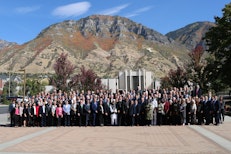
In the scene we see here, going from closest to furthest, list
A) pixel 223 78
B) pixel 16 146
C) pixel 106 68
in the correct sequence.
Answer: pixel 16 146
pixel 223 78
pixel 106 68

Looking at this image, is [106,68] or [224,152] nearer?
[224,152]

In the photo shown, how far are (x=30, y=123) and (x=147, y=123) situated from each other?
6.98 m

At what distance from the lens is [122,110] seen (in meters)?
21.4

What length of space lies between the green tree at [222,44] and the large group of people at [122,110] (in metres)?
18.3

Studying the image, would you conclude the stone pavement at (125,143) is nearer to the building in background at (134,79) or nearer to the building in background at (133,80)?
the building in background at (133,80)

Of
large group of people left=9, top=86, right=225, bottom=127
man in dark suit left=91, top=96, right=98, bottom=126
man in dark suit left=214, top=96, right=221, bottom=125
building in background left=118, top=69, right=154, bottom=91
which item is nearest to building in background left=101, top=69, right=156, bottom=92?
building in background left=118, top=69, right=154, bottom=91

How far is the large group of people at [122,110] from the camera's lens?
68.5ft

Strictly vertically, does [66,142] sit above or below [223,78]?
below

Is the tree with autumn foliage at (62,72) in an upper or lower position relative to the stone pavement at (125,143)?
upper

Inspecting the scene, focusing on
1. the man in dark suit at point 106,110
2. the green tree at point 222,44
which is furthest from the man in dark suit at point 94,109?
the green tree at point 222,44

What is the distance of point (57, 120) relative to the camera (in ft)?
→ 72.4

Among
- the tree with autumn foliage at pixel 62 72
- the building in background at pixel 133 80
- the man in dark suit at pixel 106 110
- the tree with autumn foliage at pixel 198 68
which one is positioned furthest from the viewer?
the building in background at pixel 133 80

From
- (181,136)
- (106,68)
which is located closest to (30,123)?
(181,136)

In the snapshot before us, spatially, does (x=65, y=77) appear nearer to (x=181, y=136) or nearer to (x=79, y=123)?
(x=79, y=123)
